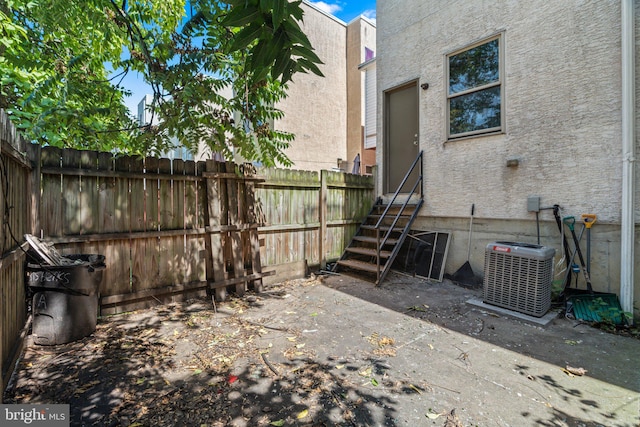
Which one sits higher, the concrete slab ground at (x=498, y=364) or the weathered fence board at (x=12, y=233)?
the weathered fence board at (x=12, y=233)

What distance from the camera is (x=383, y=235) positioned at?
5.75 m

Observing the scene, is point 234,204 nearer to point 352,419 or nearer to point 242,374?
point 242,374

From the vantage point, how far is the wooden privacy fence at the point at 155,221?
8.91ft

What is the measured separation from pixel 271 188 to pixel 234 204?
78 centimetres

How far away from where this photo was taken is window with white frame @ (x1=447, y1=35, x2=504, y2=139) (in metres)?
4.56

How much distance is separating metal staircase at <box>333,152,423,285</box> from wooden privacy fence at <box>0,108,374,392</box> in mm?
903

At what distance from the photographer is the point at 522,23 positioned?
13.9ft

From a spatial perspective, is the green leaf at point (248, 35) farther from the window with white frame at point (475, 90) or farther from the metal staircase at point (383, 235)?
the window with white frame at point (475, 90)

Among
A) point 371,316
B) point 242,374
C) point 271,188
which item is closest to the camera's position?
point 242,374

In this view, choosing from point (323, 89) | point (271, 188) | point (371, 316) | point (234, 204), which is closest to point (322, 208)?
point (271, 188)

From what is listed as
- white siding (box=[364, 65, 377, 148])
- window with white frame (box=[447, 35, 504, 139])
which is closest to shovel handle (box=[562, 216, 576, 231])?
window with white frame (box=[447, 35, 504, 139])

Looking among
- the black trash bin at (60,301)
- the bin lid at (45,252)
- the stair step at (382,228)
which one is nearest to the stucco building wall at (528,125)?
the stair step at (382,228)

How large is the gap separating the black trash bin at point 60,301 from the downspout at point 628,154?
5.76 metres

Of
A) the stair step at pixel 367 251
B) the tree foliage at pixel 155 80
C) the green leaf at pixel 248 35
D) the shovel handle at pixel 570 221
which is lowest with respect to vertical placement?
the stair step at pixel 367 251
